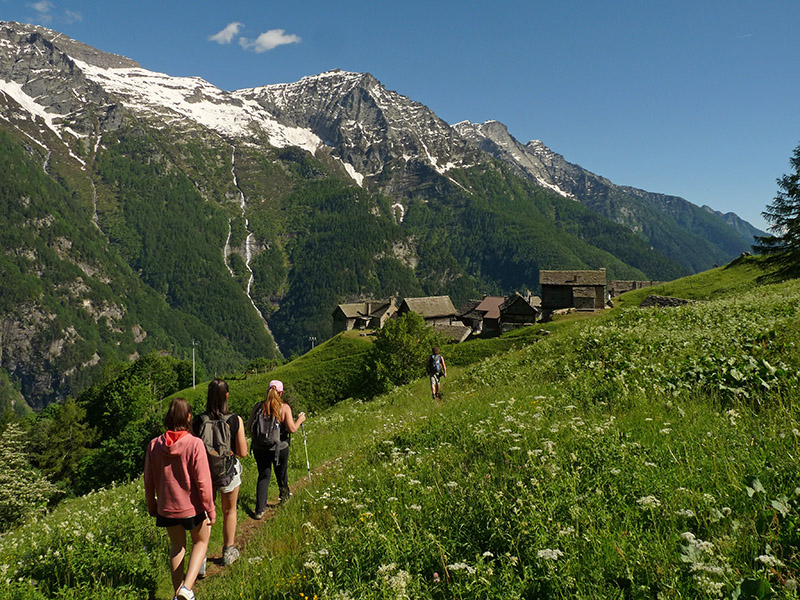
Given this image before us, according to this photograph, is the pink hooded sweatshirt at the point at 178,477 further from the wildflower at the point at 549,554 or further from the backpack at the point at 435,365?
the backpack at the point at 435,365

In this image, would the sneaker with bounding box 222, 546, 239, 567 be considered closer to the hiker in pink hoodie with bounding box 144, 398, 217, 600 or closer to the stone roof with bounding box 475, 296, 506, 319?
the hiker in pink hoodie with bounding box 144, 398, 217, 600

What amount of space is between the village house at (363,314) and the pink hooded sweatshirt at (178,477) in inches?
4335

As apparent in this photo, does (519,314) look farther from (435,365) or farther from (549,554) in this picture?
(549,554)

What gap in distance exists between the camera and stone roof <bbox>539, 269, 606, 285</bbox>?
64.0m

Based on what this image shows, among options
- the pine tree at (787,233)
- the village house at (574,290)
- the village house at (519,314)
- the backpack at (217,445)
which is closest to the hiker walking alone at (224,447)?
the backpack at (217,445)

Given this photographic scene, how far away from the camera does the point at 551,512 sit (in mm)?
4238

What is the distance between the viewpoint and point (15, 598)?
554 centimetres

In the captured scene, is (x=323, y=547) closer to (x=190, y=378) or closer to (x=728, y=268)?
(x=728, y=268)

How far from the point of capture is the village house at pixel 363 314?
4636 inches

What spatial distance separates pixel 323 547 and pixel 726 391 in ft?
22.2

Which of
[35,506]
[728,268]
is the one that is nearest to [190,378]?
[35,506]

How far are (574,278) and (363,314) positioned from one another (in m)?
66.5

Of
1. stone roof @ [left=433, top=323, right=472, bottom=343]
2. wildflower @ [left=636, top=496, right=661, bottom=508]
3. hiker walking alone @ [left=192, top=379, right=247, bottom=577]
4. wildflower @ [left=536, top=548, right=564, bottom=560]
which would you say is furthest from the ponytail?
stone roof @ [left=433, top=323, right=472, bottom=343]

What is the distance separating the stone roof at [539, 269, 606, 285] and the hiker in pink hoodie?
6305 cm
